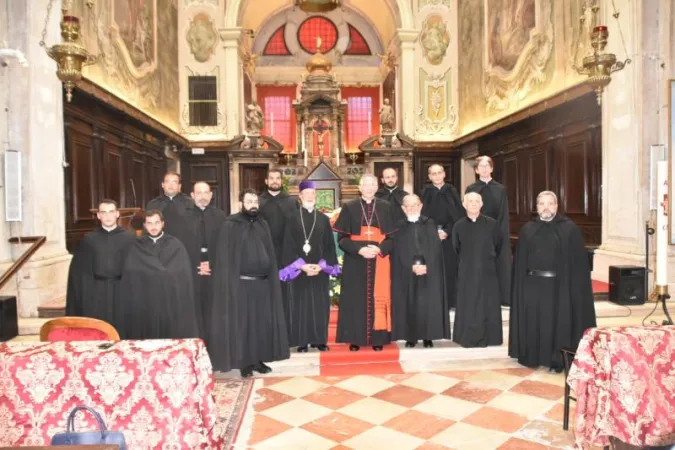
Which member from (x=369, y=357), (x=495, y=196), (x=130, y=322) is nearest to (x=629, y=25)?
(x=495, y=196)

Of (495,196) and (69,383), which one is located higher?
(495,196)

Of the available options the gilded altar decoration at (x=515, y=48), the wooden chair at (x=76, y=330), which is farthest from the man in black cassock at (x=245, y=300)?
the gilded altar decoration at (x=515, y=48)

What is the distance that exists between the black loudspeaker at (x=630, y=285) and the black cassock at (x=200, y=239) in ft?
15.8

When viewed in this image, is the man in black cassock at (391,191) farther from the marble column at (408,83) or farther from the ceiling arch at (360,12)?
the ceiling arch at (360,12)

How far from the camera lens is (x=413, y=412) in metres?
4.05

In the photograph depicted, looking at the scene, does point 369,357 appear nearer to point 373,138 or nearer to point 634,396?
point 634,396

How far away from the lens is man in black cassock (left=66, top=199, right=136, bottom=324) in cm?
481

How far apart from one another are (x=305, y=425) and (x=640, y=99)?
600 centimetres

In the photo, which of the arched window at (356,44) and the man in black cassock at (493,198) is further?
the arched window at (356,44)

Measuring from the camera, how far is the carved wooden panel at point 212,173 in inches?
579

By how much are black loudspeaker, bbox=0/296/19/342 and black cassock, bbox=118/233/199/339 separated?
5.96 feet

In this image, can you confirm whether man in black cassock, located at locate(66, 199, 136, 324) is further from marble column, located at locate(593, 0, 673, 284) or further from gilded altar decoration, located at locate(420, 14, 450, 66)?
gilded altar decoration, located at locate(420, 14, 450, 66)

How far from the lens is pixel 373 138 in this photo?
1477 cm

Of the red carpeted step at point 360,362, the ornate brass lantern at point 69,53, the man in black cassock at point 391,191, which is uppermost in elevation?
the ornate brass lantern at point 69,53
